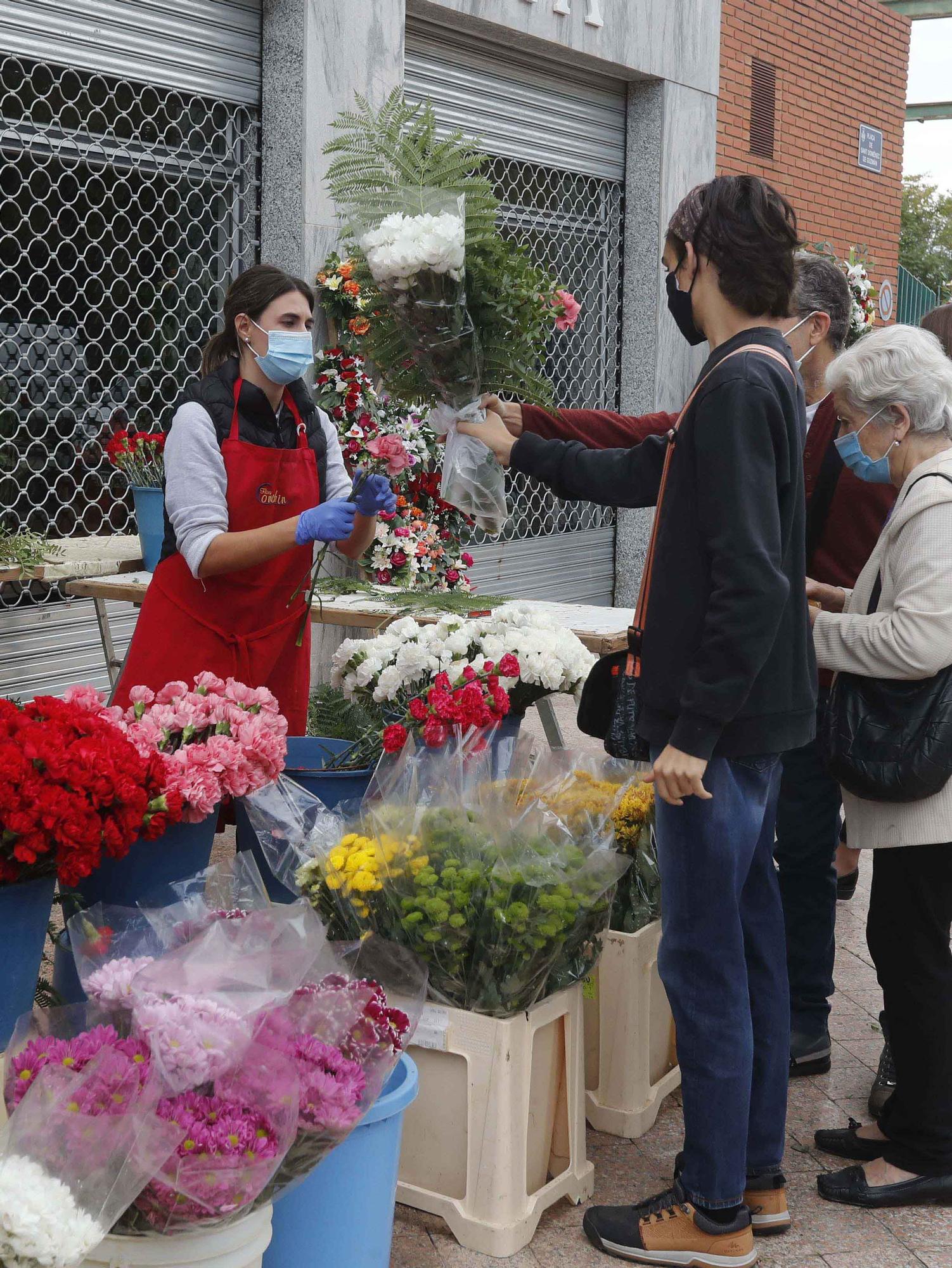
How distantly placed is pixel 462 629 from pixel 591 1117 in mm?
1231

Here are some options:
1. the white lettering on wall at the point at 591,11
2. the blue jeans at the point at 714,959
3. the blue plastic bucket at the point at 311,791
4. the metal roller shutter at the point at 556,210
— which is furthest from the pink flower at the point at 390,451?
the white lettering on wall at the point at 591,11

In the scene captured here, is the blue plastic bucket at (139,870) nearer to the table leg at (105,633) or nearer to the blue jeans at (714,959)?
the blue jeans at (714,959)

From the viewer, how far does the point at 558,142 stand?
26.8 feet

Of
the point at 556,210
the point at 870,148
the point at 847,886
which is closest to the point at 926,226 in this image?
the point at 870,148

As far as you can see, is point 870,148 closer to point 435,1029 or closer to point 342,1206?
point 435,1029

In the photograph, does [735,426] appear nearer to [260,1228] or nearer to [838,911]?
[260,1228]

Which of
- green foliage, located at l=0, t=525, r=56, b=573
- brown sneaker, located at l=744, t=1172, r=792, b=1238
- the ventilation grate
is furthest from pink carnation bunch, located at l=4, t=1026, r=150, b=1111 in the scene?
the ventilation grate

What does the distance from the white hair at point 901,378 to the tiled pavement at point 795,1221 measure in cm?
164

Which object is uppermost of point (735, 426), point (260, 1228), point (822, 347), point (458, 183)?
point (458, 183)

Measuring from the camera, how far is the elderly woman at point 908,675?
104 inches

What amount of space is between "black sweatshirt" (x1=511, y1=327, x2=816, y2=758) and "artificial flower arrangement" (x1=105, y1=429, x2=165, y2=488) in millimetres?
3062

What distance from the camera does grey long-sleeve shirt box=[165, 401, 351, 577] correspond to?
3.41 m

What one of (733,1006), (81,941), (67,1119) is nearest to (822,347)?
(733,1006)

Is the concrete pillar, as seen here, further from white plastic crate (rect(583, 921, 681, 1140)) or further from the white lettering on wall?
white plastic crate (rect(583, 921, 681, 1140))
